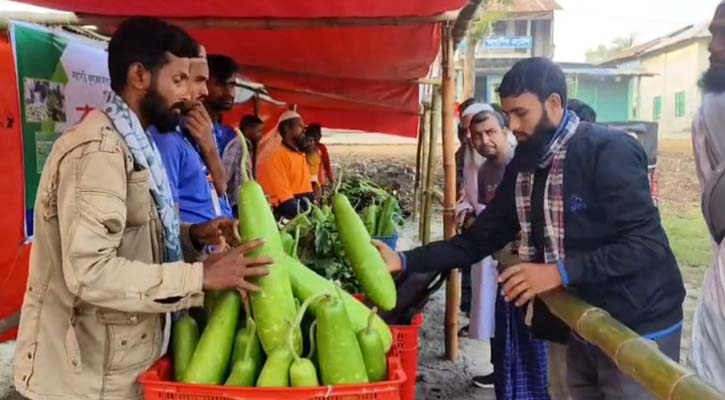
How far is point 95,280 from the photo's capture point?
159 centimetres

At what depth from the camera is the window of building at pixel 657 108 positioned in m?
29.3

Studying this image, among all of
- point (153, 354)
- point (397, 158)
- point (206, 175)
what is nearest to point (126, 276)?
point (153, 354)

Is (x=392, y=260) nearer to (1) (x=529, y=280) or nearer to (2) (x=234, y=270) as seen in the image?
(1) (x=529, y=280)

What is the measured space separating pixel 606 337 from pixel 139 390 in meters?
1.18

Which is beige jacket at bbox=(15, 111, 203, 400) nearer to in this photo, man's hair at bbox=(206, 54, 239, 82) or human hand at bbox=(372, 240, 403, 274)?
human hand at bbox=(372, 240, 403, 274)

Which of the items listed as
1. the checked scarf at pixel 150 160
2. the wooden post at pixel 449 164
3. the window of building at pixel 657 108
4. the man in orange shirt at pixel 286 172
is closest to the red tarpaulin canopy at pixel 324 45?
the wooden post at pixel 449 164

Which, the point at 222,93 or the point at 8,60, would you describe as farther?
the point at 222,93

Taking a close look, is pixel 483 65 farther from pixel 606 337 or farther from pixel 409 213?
pixel 606 337

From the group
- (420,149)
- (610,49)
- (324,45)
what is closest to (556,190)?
(324,45)

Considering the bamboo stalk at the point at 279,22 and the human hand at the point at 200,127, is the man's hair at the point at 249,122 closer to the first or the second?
the bamboo stalk at the point at 279,22

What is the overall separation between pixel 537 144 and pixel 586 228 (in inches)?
14.2

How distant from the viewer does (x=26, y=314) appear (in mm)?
1770

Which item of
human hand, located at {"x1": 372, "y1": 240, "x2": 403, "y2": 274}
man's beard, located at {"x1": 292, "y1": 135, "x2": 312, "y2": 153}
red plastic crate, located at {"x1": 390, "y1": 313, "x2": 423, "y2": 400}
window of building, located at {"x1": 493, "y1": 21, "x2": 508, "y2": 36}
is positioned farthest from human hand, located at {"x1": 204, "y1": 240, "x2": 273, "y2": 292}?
window of building, located at {"x1": 493, "y1": 21, "x2": 508, "y2": 36}

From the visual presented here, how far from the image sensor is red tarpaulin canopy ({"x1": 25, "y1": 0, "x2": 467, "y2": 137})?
3.42 metres
